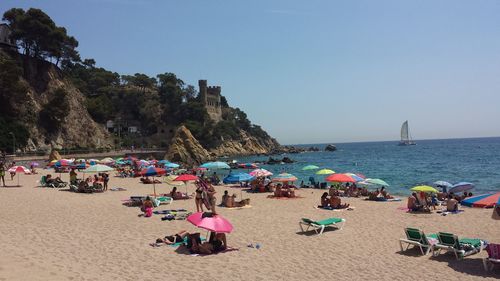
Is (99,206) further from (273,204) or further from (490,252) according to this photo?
(490,252)

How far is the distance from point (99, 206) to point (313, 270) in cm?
1197

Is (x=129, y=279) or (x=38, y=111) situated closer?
(x=129, y=279)

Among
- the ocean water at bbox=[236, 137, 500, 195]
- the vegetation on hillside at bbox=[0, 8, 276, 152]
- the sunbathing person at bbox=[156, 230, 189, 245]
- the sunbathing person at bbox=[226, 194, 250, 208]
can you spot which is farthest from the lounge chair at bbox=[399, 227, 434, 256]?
the vegetation on hillside at bbox=[0, 8, 276, 152]

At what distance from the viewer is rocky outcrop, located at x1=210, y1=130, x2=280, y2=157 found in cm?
10104

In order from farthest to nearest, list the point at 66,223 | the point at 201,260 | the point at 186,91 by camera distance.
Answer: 1. the point at 186,91
2. the point at 66,223
3. the point at 201,260

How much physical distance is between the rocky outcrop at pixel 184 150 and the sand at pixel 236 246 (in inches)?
1709

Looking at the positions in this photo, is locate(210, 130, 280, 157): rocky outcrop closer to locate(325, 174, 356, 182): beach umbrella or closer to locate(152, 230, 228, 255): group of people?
locate(325, 174, 356, 182): beach umbrella

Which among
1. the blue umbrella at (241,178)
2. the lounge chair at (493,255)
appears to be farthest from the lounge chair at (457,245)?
the blue umbrella at (241,178)

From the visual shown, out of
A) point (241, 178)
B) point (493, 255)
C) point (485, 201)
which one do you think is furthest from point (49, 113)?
point (493, 255)

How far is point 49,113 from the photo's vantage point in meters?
59.2

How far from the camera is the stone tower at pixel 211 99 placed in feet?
373

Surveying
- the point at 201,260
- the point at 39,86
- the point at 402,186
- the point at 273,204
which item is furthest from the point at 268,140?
the point at 201,260

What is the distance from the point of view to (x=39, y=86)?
62.8 metres

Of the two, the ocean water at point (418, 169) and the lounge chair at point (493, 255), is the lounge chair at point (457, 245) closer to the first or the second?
the lounge chair at point (493, 255)
